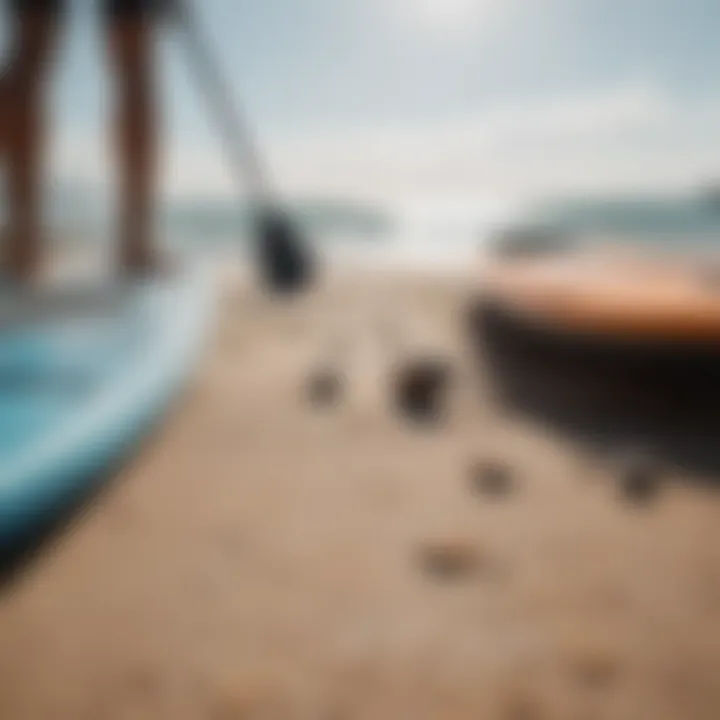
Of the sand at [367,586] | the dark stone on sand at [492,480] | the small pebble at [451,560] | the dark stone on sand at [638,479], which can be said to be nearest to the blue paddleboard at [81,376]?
the sand at [367,586]

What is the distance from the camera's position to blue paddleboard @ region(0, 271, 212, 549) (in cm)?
94

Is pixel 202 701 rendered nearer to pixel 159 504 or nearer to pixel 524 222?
pixel 159 504

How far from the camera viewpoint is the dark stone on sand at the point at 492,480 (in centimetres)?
134

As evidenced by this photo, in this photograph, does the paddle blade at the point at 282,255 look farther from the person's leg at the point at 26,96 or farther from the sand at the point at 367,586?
the sand at the point at 367,586

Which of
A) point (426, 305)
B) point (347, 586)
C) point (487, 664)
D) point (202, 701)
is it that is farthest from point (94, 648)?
point (426, 305)

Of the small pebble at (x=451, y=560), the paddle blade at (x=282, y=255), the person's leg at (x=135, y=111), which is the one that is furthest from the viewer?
the paddle blade at (x=282, y=255)

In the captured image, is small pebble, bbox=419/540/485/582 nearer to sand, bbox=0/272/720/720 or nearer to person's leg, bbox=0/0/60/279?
sand, bbox=0/272/720/720

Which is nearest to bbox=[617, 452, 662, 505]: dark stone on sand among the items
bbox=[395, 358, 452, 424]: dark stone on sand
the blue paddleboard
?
bbox=[395, 358, 452, 424]: dark stone on sand

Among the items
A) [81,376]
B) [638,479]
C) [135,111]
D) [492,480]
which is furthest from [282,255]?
[638,479]

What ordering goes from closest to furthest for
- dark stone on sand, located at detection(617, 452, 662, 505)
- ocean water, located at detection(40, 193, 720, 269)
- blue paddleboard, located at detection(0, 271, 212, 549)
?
blue paddleboard, located at detection(0, 271, 212, 549)
dark stone on sand, located at detection(617, 452, 662, 505)
ocean water, located at detection(40, 193, 720, 269)

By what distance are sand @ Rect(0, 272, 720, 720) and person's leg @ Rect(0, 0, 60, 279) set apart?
78 centimetres

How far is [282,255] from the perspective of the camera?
2998mm

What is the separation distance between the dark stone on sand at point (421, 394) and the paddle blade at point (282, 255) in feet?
4.09

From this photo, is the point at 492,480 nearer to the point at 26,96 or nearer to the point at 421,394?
the point at 421,394
